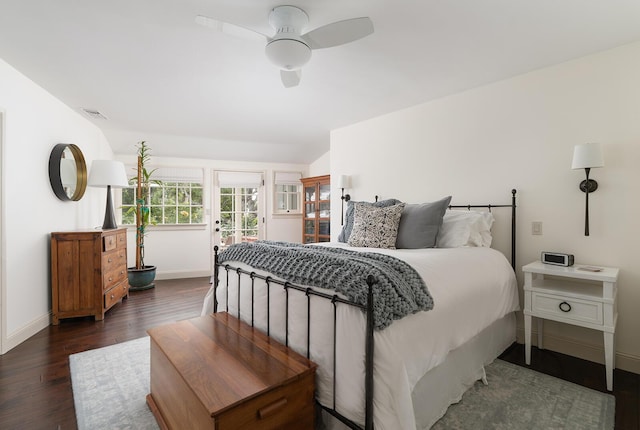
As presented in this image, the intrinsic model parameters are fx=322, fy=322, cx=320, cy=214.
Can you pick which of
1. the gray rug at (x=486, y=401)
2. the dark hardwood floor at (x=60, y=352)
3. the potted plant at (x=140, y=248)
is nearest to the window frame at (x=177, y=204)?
the potted plant at (x=140, y=248)

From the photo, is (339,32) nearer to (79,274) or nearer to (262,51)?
(262,51)

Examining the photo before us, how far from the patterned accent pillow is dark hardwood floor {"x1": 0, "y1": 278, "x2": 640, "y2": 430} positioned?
4.16 feet

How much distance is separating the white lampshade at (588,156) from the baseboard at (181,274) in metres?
5.17

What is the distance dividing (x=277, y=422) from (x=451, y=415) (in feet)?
3.37

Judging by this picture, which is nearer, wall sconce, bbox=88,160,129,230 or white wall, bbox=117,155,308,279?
wall sconce, bbox=88,160,129,230

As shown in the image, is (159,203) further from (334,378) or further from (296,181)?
(334,378)

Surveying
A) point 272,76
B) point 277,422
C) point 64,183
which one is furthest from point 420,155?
point 64,183

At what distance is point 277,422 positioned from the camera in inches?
50.9

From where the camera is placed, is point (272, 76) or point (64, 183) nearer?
point (272, 76)

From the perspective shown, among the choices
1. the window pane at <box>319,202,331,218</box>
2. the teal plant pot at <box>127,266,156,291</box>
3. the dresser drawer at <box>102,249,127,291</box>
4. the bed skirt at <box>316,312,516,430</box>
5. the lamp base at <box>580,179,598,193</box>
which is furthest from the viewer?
the window pane at <box>319,202,331,218</box>

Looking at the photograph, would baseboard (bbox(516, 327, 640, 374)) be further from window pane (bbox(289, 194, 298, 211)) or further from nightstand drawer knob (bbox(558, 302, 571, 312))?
window pane (bbox(289, 194, 298, 211))

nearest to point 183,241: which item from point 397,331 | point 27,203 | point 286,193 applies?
point 286,193

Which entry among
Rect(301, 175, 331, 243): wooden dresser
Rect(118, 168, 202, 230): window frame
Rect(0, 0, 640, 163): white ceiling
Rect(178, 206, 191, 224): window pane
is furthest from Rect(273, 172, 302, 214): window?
Rect(0, 0, 640, 163): white ceiling

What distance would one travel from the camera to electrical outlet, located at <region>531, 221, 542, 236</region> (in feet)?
8.87
